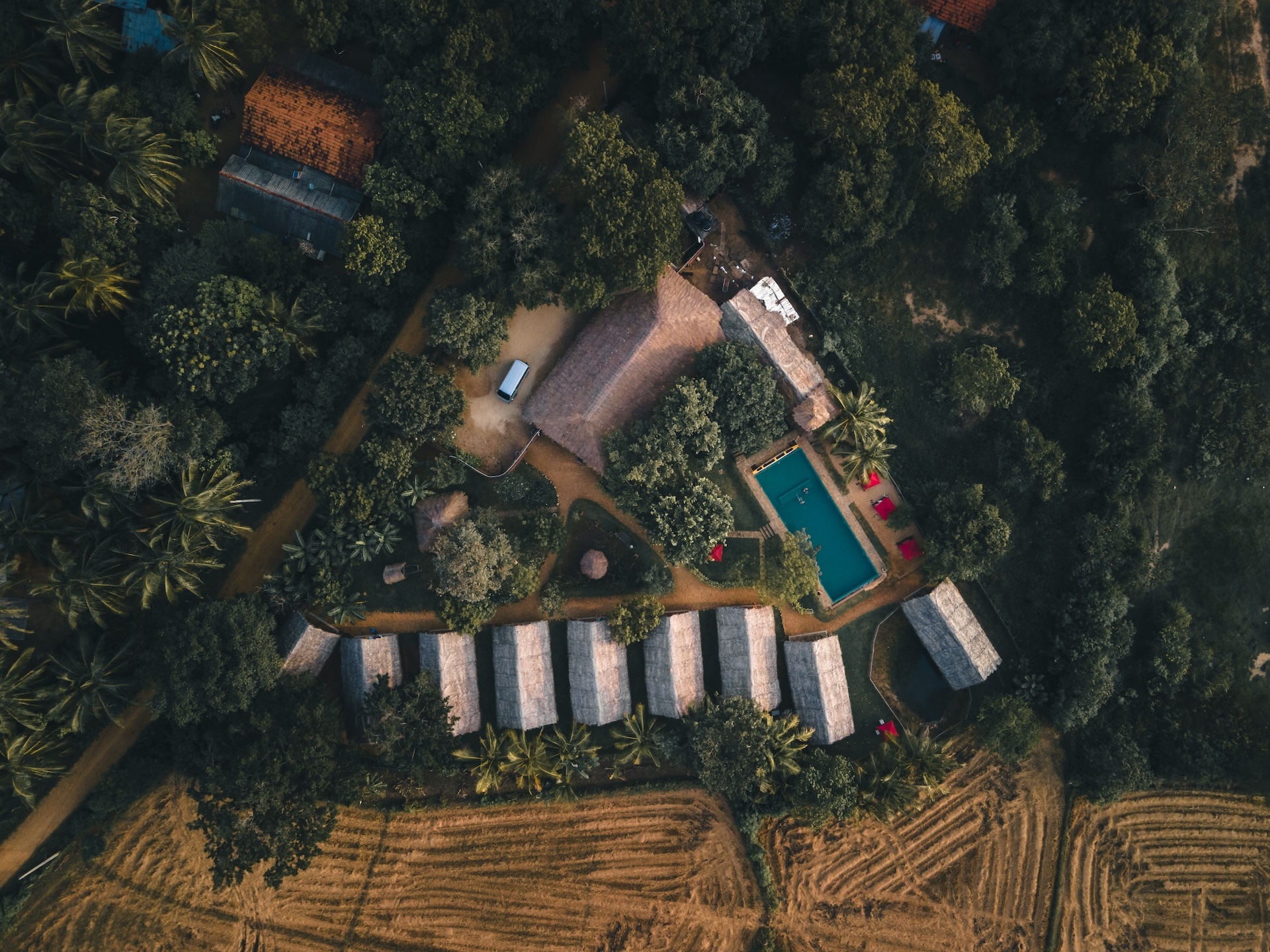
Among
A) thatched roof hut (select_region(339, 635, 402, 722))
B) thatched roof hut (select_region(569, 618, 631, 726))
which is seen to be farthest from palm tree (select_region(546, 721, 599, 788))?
thatched roof hut (select_region(339, 635, 402, 722))

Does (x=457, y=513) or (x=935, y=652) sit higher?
(x=935, y=652)

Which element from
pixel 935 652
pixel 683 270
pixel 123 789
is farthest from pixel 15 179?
pixel 935 652

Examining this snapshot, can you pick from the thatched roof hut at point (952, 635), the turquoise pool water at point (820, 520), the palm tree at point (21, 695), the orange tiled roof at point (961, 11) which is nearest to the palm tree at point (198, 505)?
the palm tree at point (21, 695)

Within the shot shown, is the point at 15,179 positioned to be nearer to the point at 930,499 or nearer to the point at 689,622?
the point at 689,622

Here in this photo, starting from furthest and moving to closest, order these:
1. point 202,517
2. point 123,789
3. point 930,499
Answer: point 930,499 → point 123,789 → point 202,517

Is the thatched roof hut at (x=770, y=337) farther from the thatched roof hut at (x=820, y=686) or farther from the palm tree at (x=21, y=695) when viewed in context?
the palm tree at (x=21, y=695)

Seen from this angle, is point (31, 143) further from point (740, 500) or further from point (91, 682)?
point (740, 500)

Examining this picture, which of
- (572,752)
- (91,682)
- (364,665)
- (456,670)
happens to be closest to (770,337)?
(572,752)
